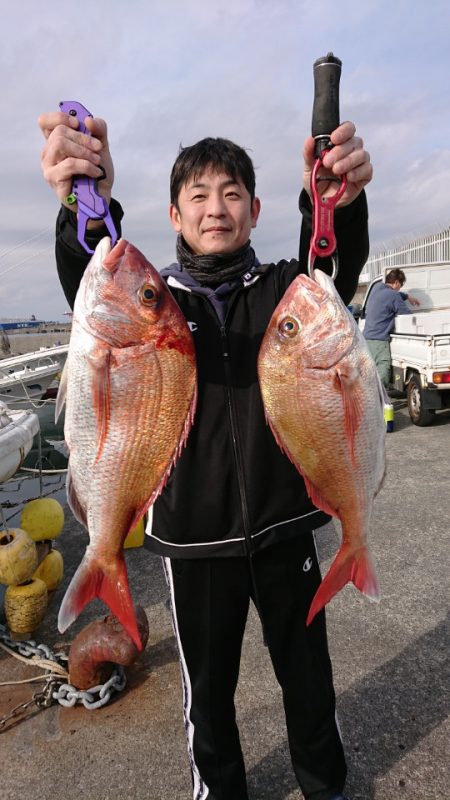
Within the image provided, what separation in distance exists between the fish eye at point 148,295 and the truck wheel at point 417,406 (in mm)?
7135

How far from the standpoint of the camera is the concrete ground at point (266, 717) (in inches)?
92.4

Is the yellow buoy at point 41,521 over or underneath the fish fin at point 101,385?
underneath

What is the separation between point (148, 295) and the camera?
5.06 ft

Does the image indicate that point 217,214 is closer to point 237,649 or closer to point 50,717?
point 237,649

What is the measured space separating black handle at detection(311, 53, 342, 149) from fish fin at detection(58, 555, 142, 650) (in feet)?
5.04

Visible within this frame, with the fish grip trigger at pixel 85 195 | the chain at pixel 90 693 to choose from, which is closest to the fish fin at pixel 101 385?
the fish grip trigger at pixel 85 195

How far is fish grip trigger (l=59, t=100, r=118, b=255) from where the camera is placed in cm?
165

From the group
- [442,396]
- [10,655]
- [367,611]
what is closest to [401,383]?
[442,396]

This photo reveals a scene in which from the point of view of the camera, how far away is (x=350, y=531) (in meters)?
1.72

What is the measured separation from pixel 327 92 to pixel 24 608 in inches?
134

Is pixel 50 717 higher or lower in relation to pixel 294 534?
lower

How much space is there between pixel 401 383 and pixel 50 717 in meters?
7.81

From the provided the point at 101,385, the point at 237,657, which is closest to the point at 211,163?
the point at 101,385

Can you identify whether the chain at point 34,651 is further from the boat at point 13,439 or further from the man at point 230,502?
the man at point 230,502
